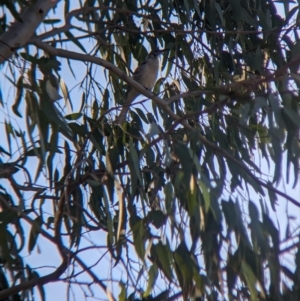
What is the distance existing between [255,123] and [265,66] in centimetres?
40

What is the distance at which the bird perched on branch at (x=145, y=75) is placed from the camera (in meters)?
3.00

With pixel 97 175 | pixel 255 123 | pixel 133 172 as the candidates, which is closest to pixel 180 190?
pixel 133 172

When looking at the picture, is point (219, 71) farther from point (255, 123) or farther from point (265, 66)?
point (255, 123)

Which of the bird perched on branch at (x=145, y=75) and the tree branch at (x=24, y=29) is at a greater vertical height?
the bird perched on branch at (x=145, y=75)

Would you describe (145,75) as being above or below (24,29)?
above

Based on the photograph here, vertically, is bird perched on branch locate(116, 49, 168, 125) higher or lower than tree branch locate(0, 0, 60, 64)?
higher

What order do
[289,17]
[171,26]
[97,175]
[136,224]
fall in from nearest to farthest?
[136,224], [97,175], [289,17], [171,26]

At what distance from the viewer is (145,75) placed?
186 inches

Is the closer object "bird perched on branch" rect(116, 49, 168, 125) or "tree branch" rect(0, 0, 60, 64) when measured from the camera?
"tree branch" rect(0, 0, 60, 64)

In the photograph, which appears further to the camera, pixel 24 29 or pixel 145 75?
pixel 145 75

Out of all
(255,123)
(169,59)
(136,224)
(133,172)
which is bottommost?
(136,224)

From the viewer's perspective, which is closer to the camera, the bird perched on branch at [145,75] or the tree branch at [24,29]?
the tree branch at [24,29]

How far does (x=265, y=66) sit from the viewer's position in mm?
3205

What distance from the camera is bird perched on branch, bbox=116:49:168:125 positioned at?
3.00m
